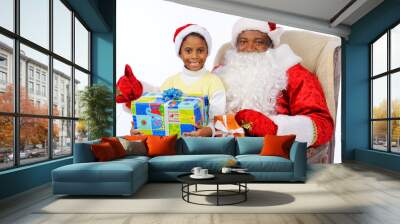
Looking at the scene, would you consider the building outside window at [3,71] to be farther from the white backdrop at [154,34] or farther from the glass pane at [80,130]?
the white backdrop at [154,34]

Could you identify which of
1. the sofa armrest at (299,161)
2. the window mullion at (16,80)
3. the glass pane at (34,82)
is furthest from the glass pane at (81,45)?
the sofa armrest at (299,161)

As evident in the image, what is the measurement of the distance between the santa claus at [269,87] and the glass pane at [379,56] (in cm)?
141

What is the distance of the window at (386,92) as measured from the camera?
770 cm

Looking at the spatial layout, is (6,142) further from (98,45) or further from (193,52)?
(193,52)

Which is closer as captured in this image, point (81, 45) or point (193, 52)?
point (81, 45)

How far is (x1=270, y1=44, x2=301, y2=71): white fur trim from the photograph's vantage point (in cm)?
835

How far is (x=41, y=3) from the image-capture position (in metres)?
5.88

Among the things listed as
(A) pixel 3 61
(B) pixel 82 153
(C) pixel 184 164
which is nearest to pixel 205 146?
(C) pixel 184 164

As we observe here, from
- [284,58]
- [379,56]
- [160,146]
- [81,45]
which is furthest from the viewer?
[379,56]

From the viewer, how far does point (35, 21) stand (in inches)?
223

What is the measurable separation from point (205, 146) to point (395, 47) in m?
4.46

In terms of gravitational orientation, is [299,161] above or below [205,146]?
below

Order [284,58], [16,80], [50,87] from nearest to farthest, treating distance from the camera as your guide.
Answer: [16,80]
[50,87]
[284,58]

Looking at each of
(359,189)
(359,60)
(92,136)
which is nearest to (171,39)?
(92,136)
